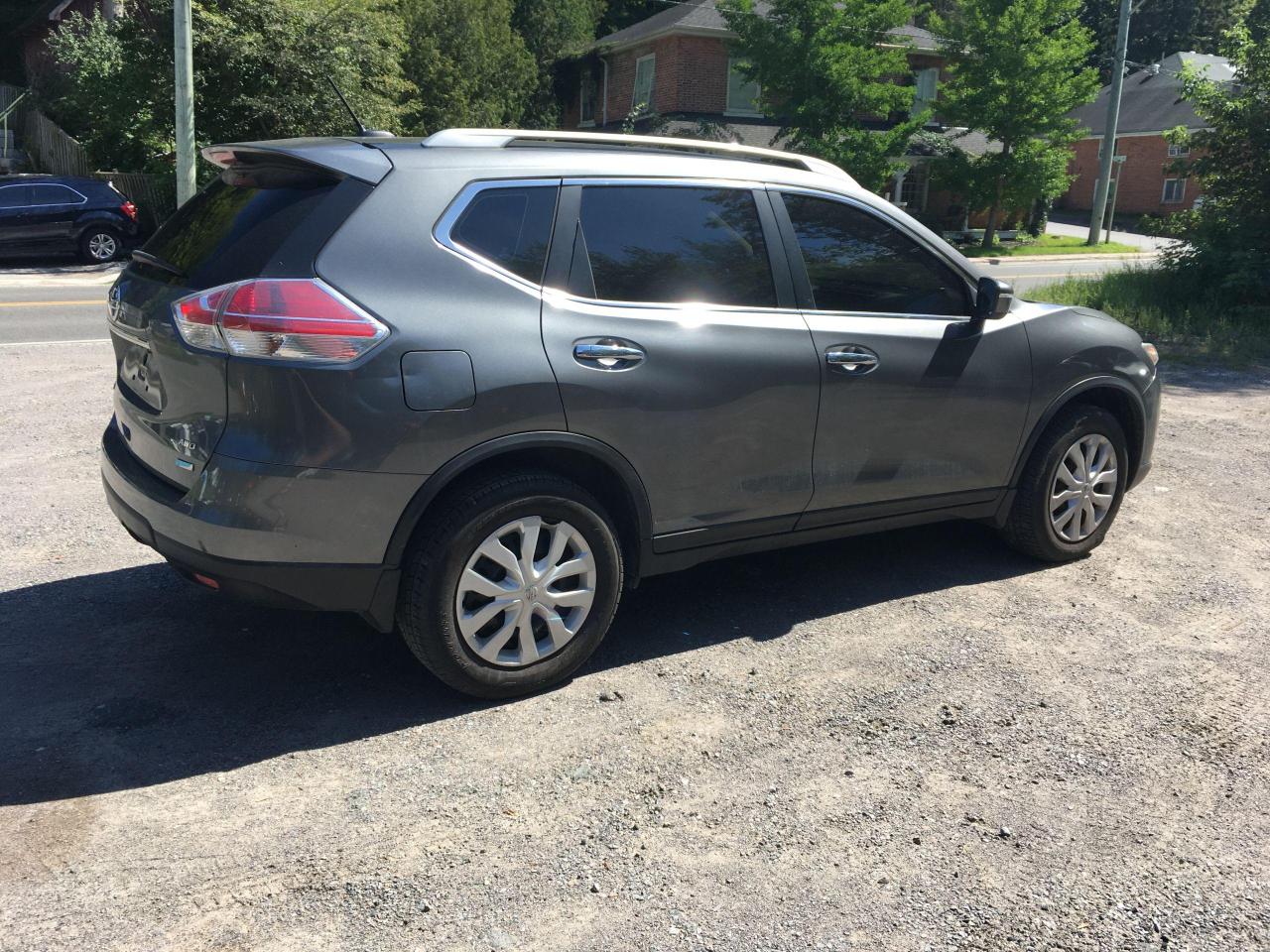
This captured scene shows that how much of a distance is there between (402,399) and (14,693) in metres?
1.80

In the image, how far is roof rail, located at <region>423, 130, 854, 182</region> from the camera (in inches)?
156

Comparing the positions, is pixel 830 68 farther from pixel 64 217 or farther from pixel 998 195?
pixel 64 217

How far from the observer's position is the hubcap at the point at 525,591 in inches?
149

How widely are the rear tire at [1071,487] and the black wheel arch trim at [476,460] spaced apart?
2325 millimetres

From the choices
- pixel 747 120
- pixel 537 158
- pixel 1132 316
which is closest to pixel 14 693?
pixel 537 158

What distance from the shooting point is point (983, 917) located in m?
2.92

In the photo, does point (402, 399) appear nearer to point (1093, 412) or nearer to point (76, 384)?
point (1093, 412)

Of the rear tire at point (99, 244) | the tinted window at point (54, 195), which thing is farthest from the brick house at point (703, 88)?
the tinted window at point (54, 195)

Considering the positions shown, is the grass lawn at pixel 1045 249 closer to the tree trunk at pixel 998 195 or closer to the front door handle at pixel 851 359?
the tree trunk at pixel 998 195

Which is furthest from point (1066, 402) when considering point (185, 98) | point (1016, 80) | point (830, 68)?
point (1016, 80)

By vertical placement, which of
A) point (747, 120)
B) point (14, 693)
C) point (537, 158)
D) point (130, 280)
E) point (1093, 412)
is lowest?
point (14, 693)

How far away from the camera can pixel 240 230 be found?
3.71 m

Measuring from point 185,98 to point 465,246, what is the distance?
17.9 m

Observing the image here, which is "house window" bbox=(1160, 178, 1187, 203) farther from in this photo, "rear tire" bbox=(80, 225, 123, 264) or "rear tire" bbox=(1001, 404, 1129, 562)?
"rear tire" bbox=(1001, 404, 1129, 562)
